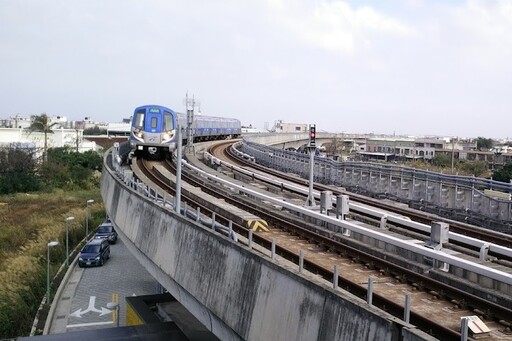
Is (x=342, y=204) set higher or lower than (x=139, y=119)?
lower

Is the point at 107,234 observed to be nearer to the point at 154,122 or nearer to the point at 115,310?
the point at 154,122

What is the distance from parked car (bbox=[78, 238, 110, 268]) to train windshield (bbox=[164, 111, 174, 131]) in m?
8.68

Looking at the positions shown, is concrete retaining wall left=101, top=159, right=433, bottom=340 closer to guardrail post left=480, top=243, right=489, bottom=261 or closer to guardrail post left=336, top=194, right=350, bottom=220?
guardrail post left=336, top=194, right=350, bottom=220

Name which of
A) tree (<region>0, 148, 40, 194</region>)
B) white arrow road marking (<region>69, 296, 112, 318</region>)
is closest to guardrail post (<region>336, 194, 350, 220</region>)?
white arrow road marking (<region>69, 296, 112, 318</region>)

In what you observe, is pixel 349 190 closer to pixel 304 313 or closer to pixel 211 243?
pixel 211 243

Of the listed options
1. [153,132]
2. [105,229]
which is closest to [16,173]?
[105,229]

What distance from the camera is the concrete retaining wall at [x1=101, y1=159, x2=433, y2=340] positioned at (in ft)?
23.1

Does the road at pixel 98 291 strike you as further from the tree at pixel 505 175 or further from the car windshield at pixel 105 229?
the tree at pixel 505 175

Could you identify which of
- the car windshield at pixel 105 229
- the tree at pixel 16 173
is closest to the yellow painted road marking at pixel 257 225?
the car windshield at pixel 105 229

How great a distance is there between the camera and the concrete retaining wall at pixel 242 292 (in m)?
7.03

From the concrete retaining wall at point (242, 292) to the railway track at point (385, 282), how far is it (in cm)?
106

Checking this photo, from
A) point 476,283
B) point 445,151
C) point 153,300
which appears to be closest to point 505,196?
point 476,283

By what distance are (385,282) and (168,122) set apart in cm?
2354

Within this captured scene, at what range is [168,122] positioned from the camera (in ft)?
105
